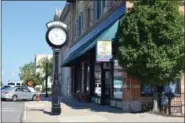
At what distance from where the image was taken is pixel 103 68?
96.5ft

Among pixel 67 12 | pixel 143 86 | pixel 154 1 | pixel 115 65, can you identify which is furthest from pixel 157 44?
pixel 67 12

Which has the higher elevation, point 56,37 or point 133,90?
point 56,37

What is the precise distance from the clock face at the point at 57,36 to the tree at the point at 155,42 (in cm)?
285

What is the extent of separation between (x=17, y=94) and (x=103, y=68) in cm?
1436

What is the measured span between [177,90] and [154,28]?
4.82m

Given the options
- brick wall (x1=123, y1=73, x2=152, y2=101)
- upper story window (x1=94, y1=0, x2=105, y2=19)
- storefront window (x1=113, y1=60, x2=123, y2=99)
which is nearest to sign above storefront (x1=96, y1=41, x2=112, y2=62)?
brick wall (x1=123, y1=73, x2=152, y2=101)

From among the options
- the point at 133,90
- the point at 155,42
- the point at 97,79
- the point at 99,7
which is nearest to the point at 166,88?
the point at 133,90

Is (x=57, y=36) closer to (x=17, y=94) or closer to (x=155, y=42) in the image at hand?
(x=155, y=42)

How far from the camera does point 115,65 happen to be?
85.9ft

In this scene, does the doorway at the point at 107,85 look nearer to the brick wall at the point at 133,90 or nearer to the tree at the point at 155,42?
the brick wall at the point at 133,90

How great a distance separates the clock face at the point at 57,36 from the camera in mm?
21031

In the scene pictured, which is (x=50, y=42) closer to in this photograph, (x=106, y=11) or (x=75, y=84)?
(x=106, y=11)

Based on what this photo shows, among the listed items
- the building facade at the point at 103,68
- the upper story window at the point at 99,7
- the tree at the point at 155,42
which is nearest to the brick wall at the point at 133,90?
the building facade at the point at 103,68

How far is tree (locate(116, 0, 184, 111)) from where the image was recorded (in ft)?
62.9
